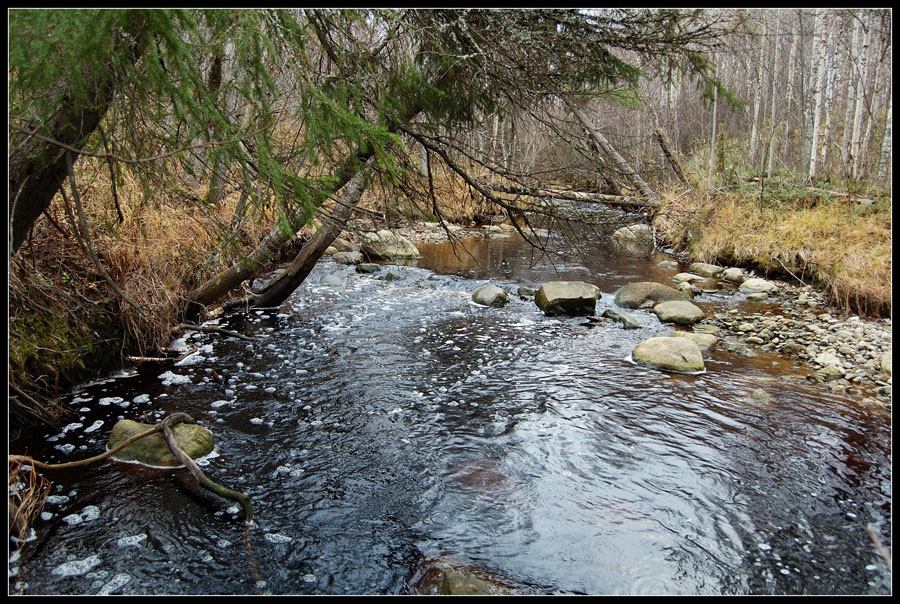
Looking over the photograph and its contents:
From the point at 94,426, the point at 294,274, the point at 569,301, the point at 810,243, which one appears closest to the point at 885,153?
the point at 810,243

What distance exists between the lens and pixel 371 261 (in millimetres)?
13250

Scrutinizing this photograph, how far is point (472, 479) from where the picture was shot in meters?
4.15

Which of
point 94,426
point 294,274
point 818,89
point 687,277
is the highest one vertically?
point 818,89

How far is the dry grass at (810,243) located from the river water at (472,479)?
2712 millimetres

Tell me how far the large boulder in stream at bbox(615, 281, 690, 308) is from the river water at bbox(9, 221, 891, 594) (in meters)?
2.49

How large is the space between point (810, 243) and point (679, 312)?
12.7 ft

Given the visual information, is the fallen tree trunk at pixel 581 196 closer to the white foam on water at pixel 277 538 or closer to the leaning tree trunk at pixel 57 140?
the leaning tree trunk at pixel 57 140

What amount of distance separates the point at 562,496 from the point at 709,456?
4.67 ft

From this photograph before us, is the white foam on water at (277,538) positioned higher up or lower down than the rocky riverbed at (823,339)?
lower down

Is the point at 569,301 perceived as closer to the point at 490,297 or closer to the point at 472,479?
the point at 490,297

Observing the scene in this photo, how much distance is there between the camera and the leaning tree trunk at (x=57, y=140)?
238 cm

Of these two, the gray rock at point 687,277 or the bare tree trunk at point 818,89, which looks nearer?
the gray rock at point 687,277

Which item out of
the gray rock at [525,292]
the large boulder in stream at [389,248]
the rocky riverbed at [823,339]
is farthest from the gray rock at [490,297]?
the large boulder in stream at [389,248]

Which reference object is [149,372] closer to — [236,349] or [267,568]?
[236,349]
